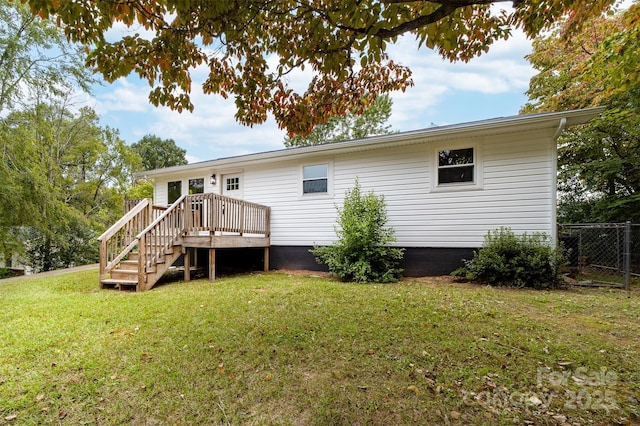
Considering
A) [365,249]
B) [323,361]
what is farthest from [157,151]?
[323,361]

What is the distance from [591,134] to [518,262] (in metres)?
7.41

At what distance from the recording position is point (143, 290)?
6.00m

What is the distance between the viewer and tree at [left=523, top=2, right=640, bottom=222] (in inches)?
336

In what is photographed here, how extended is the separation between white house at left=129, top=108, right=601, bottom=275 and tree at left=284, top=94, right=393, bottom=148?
14.4m

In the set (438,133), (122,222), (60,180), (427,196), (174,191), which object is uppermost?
(438,133)

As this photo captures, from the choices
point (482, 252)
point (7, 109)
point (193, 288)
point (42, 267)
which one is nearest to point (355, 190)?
point (482, 252)

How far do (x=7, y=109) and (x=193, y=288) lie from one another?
8.28m

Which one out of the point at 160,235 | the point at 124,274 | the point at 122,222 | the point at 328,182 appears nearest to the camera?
the point at 124,274

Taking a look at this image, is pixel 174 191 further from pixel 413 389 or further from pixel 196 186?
pixel 413 389

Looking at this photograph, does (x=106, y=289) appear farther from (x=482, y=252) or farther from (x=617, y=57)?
(x=617, y=57)

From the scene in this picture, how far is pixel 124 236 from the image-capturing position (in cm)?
762

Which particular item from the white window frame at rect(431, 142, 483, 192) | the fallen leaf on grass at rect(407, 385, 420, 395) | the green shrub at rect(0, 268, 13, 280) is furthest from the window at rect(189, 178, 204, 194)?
the fallen leaf on grass at rect(407, 385, 420, 395)

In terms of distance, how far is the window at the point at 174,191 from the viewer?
11.4m

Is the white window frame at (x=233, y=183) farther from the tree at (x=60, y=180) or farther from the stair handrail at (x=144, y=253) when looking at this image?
the tree at (x=60, y=180)
